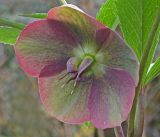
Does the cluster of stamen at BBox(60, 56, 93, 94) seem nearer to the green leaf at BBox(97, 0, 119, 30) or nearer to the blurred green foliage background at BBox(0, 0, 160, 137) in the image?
the green leaf at BBox(97, 0, 119, 30)

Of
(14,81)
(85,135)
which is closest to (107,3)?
(85,135)

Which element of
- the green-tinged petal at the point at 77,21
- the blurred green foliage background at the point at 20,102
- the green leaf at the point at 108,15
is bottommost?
the blurred green foliage background at the point at 20,102

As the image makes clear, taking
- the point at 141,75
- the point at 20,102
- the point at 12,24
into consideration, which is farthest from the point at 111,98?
the point at 20,102

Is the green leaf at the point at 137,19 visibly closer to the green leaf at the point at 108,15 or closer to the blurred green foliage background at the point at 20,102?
the green leaf at the point at 108,15

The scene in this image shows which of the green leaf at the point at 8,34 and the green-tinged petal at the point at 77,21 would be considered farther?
the green leaf at the point at 8,34

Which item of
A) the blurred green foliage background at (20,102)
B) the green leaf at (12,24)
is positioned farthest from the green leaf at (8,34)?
the blurred green foliage background at (20,102)

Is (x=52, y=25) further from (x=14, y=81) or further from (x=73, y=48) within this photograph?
(x=14, y=81)
